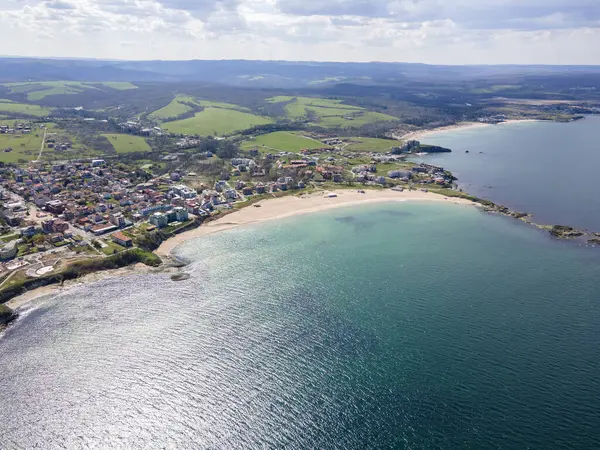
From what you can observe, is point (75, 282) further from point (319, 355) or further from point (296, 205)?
point (296, 205)

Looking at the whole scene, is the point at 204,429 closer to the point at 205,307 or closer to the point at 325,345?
the point at 325,345

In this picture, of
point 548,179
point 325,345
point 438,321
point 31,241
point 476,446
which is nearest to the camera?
point 476,446

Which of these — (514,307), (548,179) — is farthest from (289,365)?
(548,179)

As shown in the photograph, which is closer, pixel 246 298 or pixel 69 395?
pixel 69 395

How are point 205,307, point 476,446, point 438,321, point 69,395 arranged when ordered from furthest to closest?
1. point 205,307
2. point 438,321
3. point 69,395
4. point 476,446

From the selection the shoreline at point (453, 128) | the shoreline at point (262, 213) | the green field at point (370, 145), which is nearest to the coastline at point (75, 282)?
the shoreline at point (262, 213)

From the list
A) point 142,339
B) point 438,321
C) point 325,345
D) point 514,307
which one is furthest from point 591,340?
point 142,339
